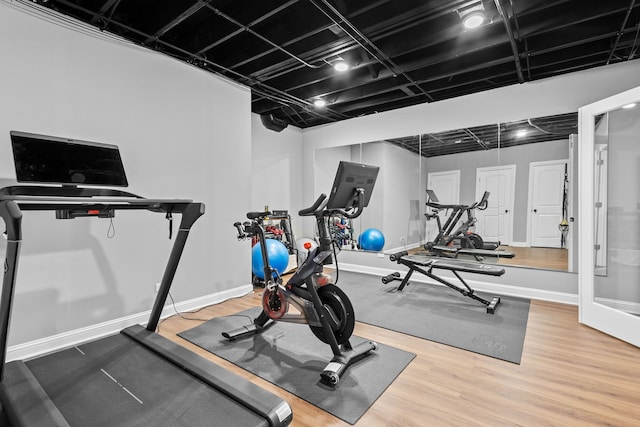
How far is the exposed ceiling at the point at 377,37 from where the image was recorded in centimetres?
292

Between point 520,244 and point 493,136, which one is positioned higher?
point 493,136

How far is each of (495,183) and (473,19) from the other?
266 centimetres

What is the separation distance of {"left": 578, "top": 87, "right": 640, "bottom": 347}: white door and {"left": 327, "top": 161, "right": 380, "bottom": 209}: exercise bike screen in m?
2.56

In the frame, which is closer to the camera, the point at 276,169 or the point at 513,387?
the point at 513,387

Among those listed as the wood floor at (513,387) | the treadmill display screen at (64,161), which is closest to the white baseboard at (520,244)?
the wood floor at (513,387)

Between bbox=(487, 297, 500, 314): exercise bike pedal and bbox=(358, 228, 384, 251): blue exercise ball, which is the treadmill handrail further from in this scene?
bbox=(358, 228, 384, 251): blue exercise ball

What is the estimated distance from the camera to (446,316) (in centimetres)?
361

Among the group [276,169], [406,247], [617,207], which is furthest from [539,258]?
[276,169]

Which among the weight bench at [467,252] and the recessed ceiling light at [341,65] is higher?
the recessed ceiling light at [341,65]

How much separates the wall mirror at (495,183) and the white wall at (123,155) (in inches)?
114

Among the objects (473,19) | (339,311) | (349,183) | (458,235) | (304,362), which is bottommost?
(304,362)

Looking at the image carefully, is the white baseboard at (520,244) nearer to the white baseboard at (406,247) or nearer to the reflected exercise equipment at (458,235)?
the reflected exercise equipment at (458,235)

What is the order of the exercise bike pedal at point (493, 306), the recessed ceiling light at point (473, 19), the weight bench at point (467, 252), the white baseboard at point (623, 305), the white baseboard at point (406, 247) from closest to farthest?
the recessed ceiling light at point (473, 19)
the white baseboard at point (623, 305)
the exercise bike pedal at point (493, 306)
the weight bench at point (467, 252)
the white baseboard at point (406, 247)

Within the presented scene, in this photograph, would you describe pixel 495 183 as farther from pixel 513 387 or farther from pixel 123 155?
pixel 123 155
